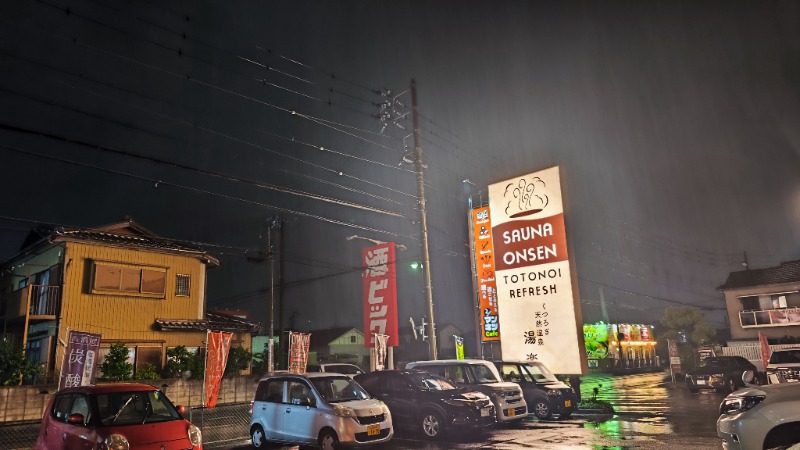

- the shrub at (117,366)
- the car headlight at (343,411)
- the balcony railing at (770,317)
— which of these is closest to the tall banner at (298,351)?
the shrub at (117,366)

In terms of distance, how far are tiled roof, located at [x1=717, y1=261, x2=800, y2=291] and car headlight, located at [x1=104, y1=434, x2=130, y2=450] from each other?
43141 mm

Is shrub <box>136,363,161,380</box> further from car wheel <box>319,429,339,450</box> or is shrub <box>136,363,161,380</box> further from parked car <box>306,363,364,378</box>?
car wheel <box>319,429,339,450</box>

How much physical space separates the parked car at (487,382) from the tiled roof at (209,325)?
512 inches

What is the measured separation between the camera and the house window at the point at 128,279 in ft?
72.0

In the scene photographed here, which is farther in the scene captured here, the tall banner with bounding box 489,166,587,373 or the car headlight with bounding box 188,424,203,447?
the tall banner with bounding box 489,166,587,373

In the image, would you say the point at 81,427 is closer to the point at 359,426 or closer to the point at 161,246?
the point at 359,426

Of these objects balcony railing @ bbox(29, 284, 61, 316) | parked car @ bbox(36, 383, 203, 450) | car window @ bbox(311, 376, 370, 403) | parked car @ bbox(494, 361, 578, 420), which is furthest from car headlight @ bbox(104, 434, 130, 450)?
balcony railing @ bbox(29, 284, 61, 316)

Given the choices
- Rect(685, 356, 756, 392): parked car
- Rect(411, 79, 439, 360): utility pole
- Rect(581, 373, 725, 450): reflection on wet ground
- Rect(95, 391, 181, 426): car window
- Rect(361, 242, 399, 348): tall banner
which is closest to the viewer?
Rect(95, 391, 181, 426): car window

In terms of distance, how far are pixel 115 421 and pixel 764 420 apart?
9.23 metres

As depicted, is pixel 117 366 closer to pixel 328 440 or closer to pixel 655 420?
pixel 328 440

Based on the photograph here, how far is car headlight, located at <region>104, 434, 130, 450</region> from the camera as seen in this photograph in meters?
7.14

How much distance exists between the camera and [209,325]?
24.3 metres

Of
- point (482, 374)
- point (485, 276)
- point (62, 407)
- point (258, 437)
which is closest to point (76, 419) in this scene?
point (62, 407)

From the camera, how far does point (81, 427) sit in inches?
296
